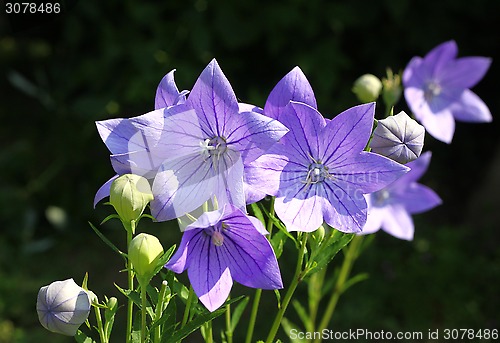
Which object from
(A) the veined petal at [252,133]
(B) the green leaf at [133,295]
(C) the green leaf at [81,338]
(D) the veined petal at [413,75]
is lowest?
(C) the green leaf at [81,338]

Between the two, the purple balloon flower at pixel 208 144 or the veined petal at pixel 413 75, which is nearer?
the purple balloon flower at pixel 208 144

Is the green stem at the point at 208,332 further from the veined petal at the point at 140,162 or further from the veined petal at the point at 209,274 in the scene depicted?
the veined petal at the point at 140,162

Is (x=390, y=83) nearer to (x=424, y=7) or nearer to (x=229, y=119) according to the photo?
(x=229, y=119)

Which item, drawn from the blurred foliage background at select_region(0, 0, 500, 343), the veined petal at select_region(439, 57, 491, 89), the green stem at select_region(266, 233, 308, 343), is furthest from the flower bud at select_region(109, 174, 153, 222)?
the blurred foliage background at select_region(0, 0, 500, 343)

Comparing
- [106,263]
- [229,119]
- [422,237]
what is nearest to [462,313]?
[422,237]

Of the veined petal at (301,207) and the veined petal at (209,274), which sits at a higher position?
the veined petal at (301,207)

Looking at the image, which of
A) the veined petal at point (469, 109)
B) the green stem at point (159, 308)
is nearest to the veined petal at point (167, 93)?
the green stem at point (159, 308)

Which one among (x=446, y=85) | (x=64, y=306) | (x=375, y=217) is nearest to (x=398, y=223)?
(x=375, y=217)
